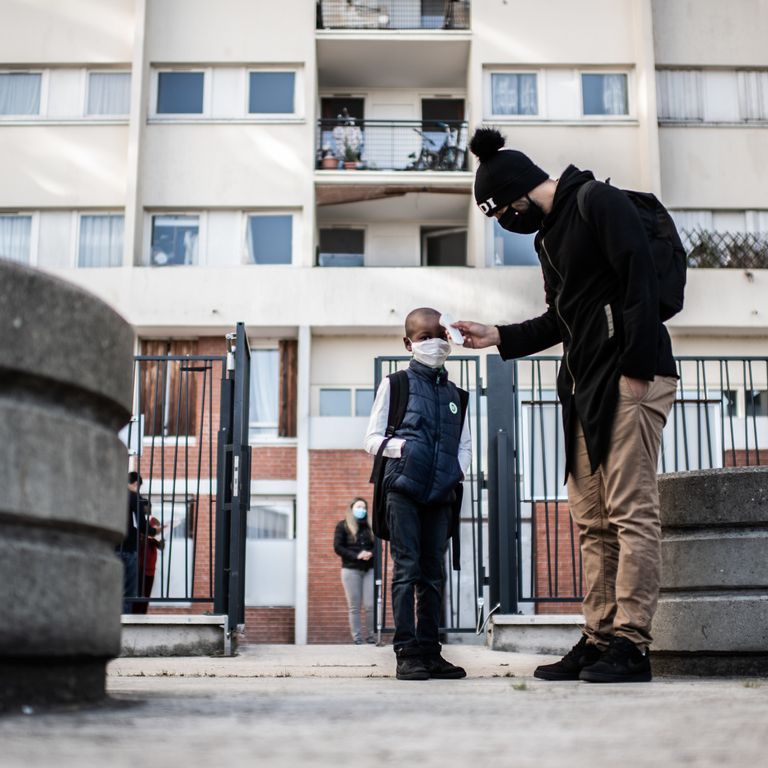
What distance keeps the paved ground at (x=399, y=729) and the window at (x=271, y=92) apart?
23067mm

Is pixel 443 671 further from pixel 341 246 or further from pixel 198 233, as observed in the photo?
pixel 341 246

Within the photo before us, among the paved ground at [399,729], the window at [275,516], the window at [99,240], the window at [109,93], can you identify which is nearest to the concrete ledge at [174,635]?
the paved ground at [399,729]

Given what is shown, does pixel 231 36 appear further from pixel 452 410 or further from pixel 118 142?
pixel 452 410

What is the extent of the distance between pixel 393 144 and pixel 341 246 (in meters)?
2.56

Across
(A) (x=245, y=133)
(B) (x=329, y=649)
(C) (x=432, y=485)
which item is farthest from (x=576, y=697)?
(A) (x=245, y=133)

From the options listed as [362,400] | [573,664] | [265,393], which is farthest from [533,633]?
[265,393]

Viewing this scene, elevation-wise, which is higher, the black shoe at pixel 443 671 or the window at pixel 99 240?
the window at pixel 99 240

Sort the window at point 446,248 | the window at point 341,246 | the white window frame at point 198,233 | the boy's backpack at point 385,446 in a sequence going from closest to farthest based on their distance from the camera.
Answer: the boy's backpack at point 385,446 → the white window frame at point 198,233 → the window at point 341,246 → the window at point 446,248

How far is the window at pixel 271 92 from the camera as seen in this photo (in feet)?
83.6

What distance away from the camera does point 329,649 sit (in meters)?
7.62

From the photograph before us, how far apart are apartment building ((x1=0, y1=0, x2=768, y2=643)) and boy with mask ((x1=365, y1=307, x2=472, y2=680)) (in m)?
Result: 17.7

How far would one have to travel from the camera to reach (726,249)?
24.5 m

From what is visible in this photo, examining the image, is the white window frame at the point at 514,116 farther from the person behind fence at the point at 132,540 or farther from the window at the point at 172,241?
the person behind fence at the point at 132,540

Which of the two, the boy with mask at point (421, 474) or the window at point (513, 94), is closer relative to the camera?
the boy with mask at point (421, 474)
